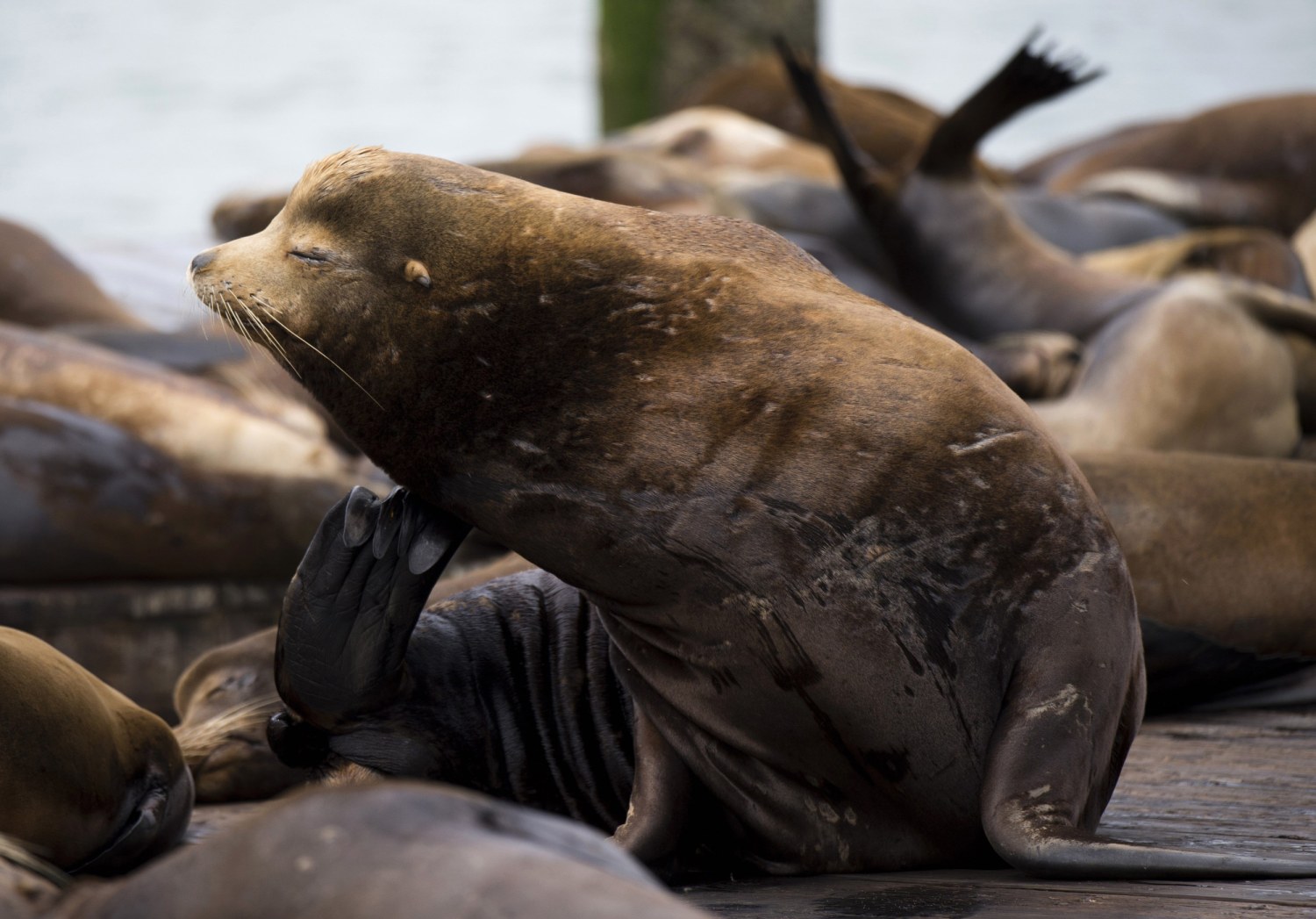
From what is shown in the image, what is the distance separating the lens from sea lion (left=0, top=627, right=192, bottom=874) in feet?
8.77

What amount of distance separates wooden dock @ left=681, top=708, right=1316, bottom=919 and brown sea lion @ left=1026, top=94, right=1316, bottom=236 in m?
6.86

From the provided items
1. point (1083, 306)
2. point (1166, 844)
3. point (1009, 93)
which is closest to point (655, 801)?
point (1166, 844)

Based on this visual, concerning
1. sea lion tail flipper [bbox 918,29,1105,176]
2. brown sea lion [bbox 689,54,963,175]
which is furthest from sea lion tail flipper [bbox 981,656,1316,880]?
brown sea lion [bbox 689,54,963,175]

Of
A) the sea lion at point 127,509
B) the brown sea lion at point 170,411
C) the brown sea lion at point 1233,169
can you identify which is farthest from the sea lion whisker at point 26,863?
the brown sea lion at point 1233,169

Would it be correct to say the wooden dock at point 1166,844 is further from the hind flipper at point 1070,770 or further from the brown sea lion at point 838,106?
the brown sea lion at point 838,106

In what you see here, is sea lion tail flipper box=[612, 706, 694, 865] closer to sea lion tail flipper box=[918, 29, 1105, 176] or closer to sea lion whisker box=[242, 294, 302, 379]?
sea lion whisker box=[242, 294, 302, 379]

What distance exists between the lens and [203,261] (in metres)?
2.55

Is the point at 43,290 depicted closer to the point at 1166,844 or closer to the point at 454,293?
the point at 454,293

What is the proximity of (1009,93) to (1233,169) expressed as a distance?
3.94 meters

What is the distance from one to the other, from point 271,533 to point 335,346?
10.5ft

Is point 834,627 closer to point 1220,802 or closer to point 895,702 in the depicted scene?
point 895,702

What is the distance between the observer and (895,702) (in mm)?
2328

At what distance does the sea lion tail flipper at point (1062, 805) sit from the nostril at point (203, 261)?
128 centimetres

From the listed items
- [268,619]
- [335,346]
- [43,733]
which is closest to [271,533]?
[268,619]
